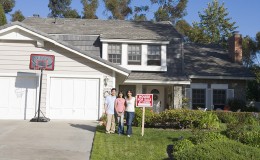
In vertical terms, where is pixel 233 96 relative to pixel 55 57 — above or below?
below

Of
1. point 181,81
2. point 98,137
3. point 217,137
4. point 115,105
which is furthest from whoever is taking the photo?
point 181,81

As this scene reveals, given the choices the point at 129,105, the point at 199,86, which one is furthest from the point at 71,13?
the point at 129,105

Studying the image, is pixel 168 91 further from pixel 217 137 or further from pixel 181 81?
pixel 217 137

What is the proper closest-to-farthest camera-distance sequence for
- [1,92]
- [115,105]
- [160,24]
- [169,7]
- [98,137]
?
1. [98,137]
2. [115,105]
3. [1,92]
4. [160,24]
5. [169,7]

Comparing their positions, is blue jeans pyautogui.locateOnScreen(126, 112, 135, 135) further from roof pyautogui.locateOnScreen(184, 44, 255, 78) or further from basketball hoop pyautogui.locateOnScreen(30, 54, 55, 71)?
roof pyautogui.locateOnScreen(184, 44, 255, 78)

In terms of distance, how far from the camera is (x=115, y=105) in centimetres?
1350

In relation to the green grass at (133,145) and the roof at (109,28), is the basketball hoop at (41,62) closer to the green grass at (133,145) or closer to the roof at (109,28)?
the green grass at (133,145)

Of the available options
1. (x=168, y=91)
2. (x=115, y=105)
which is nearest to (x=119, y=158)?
(x=115, y=105)

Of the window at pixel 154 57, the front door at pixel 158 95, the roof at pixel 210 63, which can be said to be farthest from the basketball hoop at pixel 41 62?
the roof at pixel 210 63

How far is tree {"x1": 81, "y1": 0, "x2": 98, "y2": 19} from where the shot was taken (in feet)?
167

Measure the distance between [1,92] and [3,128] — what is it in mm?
4365

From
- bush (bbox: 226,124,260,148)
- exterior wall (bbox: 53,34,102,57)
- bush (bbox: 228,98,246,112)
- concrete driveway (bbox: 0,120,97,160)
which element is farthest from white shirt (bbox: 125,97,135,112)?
bush (bbox: 228,98,246,112)

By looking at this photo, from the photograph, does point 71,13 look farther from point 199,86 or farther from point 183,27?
point 199,86

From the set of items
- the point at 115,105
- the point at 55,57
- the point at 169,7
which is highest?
the point at 169,7
